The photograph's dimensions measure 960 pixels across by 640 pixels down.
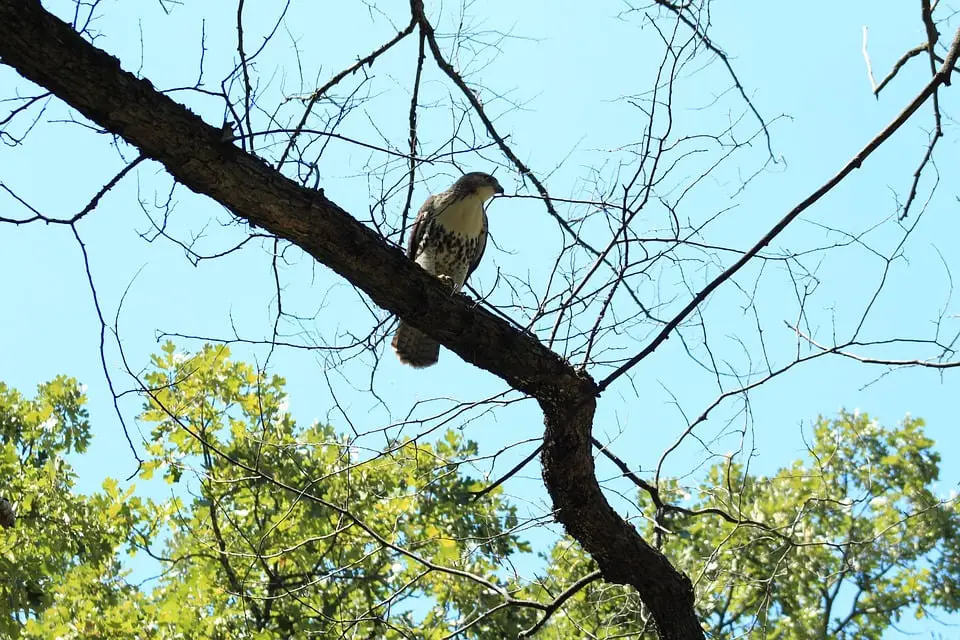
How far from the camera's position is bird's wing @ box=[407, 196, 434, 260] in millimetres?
4941

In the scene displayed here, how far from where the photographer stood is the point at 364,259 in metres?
2.66

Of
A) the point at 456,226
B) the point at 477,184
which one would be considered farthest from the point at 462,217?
the point at 477,184

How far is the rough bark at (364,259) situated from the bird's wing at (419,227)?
77.9 inches

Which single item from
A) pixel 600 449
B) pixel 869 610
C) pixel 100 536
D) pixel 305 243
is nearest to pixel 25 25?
pixel 305 243

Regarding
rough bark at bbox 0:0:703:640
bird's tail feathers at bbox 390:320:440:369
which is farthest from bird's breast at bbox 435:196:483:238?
rough bark at bbox 0:0:703:640

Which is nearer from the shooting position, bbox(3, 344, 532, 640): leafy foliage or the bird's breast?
the bird's breast


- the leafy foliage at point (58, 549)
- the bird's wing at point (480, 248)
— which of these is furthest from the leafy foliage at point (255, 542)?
the bird's wing at point (480, 248)

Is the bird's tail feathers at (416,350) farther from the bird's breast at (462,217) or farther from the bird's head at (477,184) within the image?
the bird's head at (477,184)

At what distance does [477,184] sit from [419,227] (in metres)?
0.44

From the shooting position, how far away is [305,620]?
23.1 ft

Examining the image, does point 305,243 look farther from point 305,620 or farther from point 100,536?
point 100,536

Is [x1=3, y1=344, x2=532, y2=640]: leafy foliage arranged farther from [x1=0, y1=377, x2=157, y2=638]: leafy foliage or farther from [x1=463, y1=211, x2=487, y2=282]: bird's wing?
[x1=463, y1=211, x2=487, y2=282]: bird's wing

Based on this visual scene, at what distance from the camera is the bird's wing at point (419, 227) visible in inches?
195

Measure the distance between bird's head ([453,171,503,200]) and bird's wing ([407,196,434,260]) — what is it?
0.24 metres
